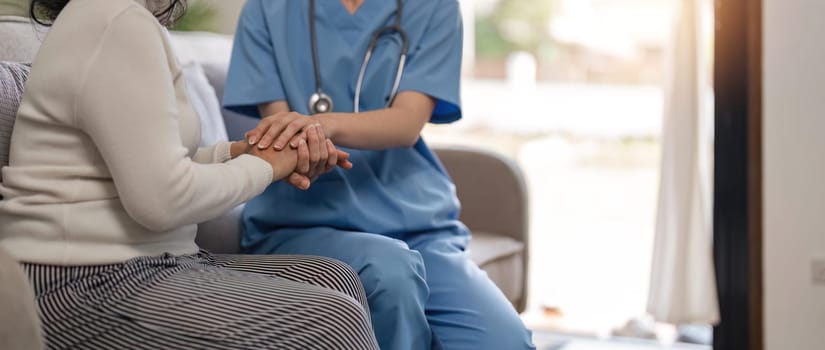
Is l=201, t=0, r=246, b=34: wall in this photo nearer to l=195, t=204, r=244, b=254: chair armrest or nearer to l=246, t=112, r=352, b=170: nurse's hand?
l=195, t=204, r=244, b=254: chair armrest

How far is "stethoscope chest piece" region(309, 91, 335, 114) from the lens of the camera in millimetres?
1561

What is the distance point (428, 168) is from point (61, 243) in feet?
2.26

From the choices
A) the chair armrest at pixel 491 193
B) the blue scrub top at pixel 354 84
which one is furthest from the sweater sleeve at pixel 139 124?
the chair armrest at pixel 491 193

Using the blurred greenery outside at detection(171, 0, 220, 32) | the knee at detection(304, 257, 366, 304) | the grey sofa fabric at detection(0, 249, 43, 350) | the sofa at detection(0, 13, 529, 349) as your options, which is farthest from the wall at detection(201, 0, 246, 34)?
the grey sofa fabric at detection(0, 249, 43, 350)

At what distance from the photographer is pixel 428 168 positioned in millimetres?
1637

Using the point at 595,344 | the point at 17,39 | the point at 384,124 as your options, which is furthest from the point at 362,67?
the point at 595,344

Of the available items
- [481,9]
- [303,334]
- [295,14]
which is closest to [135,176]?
[303,334]

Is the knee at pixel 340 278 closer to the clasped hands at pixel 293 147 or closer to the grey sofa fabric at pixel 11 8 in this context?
the clasped hands at pixel 293 147

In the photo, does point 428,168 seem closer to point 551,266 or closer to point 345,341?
point 345,341

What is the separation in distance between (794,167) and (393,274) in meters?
1.50

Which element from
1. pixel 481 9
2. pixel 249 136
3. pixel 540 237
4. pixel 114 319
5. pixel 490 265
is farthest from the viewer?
pixel 540 237

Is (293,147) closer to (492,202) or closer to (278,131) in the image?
(278,131)

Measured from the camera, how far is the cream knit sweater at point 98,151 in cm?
106

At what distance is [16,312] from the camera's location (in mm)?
807
